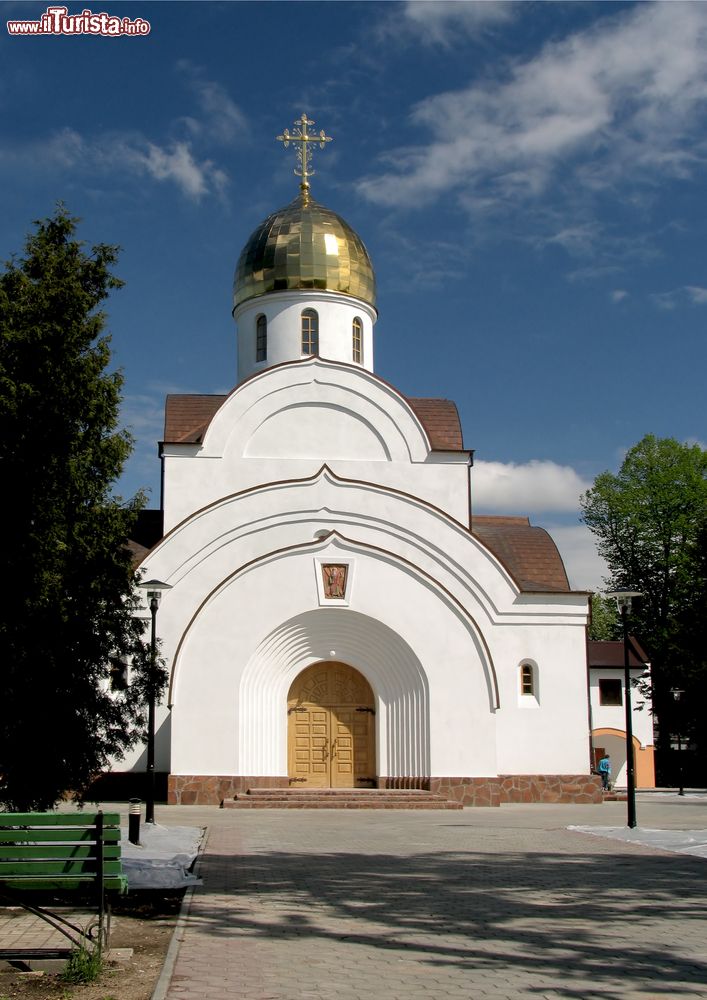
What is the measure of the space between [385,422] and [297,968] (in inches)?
770

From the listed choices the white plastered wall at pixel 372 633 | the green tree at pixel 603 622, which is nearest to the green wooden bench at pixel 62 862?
the white plastered wall at pixel 372 633

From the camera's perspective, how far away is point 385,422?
84.8 ft

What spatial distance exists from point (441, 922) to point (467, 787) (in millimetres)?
14904

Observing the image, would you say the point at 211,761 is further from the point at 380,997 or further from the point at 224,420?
the point at 380,997

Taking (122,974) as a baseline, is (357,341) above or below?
above

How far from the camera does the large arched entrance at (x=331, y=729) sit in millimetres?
23953

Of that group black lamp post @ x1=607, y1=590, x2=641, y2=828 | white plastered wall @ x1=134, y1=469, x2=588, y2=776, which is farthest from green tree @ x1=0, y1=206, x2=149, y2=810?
Result: white plastered wall @ x1=134, y1=469, x2=588, y2=776

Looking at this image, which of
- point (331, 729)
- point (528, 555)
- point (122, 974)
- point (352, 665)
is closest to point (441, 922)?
point (122, 974)

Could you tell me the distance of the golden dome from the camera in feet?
92.1

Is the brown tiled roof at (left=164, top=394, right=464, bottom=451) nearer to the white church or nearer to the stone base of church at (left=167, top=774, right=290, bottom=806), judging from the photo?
the white church

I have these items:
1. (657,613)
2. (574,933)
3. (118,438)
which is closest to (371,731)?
(118,438)

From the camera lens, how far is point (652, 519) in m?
42.8

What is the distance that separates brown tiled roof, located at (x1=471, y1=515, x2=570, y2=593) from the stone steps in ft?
18.1

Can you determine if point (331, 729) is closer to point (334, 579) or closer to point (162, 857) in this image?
point (334, 579)
